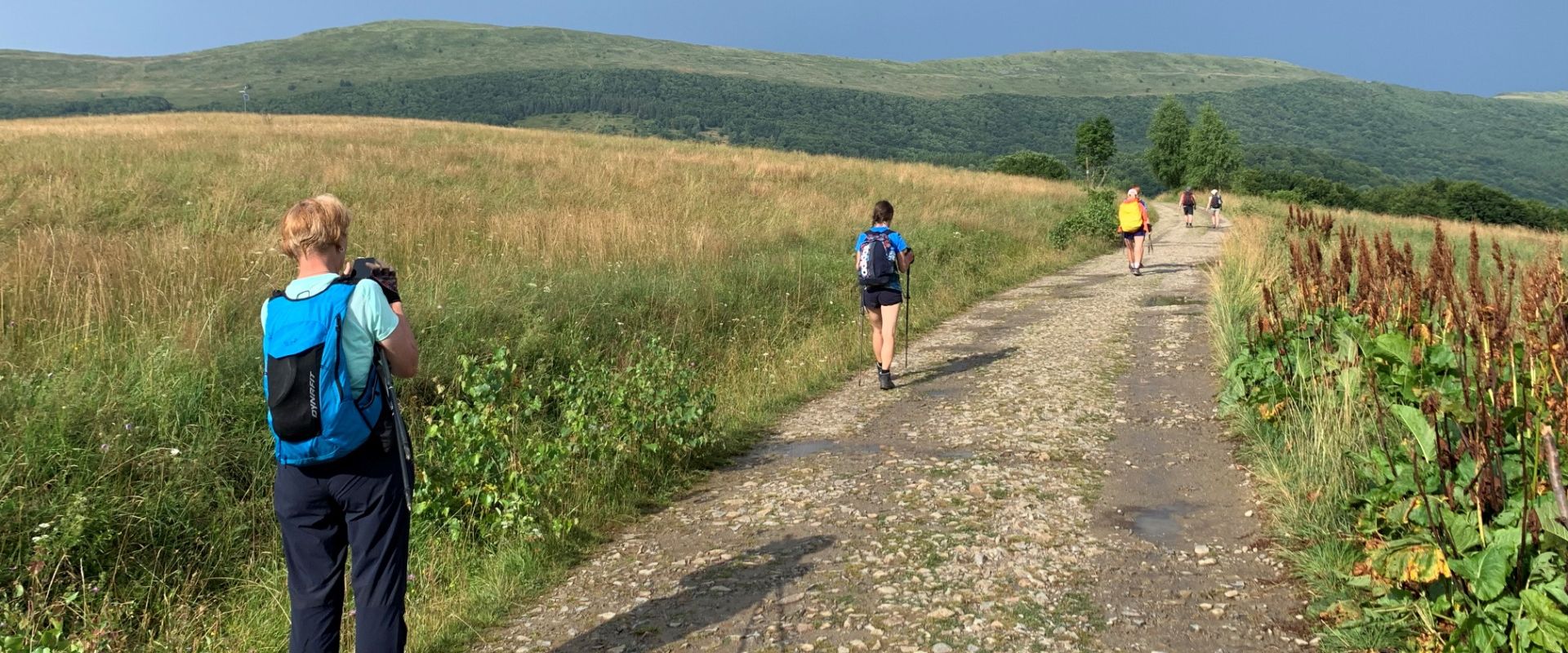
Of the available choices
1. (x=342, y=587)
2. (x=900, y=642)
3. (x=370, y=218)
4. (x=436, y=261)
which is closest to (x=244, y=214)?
(x=370, y=218)

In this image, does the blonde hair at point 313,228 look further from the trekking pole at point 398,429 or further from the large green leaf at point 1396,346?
the large green leaf at point 1396,346

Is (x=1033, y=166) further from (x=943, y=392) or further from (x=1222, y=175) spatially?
(x=943, y=392)

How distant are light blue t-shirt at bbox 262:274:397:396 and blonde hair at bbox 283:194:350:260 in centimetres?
10

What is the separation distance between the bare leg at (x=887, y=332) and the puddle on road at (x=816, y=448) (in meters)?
1.92

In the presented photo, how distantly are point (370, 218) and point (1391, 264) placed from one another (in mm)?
11934

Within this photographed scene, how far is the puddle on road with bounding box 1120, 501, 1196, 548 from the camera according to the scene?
4.82 m

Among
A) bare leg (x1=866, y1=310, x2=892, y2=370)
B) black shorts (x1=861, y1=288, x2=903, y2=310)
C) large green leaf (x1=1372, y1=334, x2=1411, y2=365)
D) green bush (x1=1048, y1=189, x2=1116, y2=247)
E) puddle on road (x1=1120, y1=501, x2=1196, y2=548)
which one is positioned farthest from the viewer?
green bush (x1=1048, y1=189, x2=1116, y2=247)

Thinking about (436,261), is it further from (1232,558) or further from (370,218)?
(1232,558)

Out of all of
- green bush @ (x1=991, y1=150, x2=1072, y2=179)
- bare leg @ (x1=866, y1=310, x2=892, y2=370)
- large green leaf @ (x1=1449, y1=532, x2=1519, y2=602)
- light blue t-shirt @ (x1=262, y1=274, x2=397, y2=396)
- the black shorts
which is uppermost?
green bush @ (x1=991, y1=150, x2=1072, y2=179)

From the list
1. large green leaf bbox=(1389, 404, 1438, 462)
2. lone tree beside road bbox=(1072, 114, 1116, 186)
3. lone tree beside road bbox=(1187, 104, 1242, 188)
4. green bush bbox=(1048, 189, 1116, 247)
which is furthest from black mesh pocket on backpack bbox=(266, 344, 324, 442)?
lone tree beside road bbox=(1072, 114, 1116, 186)

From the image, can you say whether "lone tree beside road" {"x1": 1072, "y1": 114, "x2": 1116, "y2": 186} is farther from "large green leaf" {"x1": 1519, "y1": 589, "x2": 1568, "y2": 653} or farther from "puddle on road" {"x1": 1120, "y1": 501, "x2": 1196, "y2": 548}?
"large green leaf" {"x1": 1519, "y1": 589, "x2": 1568, "y2": 653}

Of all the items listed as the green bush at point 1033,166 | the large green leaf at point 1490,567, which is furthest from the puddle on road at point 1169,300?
the green bush at point 1033,166

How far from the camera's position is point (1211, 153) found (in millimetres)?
71938

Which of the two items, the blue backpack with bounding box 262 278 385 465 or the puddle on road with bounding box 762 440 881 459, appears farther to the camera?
the puddle on road with bounding box 762 440 881 459
